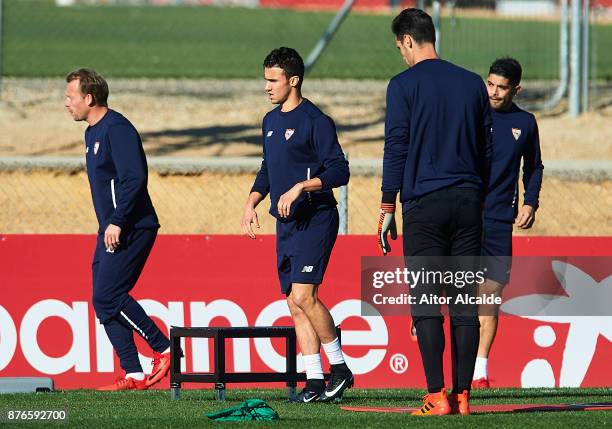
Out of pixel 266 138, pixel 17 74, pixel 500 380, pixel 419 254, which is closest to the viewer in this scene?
pixel 419 254

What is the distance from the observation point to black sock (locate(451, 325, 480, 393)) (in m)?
7.84

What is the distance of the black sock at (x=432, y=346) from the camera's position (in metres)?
7.78

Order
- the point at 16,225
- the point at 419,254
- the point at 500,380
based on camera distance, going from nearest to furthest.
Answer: the point at 419,254, the point at 500,380, the point at 16,225

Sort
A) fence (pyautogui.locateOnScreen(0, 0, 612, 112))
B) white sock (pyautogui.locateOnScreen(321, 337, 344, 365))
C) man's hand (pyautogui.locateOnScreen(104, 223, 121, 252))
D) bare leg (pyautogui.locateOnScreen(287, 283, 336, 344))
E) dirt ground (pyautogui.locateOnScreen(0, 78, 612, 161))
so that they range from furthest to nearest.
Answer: fence (pyautogui.locateOnScreen(0, 0, 612, 112))
dirt ground (pyautogui.locateOnScreen(0, 78, 612, 161))
man's hand (pyautogui.locateOnScreen(104, 223, 121, 252))
white sock (pyautogui.locateOnScreen(321, 337, 344, 365))
bare leg (pyautogui.locateOnScreen(287, 283, 336, 344))

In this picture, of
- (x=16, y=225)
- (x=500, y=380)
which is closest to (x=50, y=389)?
(x=500, y=380)

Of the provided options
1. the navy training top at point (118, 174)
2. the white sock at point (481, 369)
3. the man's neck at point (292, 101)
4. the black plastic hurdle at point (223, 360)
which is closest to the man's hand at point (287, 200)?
the man's neck at point (292, 101)

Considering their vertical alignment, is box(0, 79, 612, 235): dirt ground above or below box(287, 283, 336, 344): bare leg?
above

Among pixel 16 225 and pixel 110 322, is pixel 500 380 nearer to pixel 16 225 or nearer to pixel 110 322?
pixel 110 322

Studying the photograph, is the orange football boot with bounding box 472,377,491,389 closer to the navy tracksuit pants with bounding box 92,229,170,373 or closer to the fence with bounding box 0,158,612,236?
the navy tracksuit pants with bounding box 92,229,170,373

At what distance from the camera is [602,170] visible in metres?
16.2

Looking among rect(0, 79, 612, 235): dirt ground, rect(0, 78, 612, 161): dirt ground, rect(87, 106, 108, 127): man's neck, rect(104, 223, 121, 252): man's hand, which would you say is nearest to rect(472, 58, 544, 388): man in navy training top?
rect(104, 223, 121, 252): man's hand

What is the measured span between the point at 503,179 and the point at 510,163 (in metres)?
0.12

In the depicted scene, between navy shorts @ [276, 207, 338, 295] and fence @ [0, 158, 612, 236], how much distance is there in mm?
6637

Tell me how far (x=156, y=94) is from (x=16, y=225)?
5.53 meters
